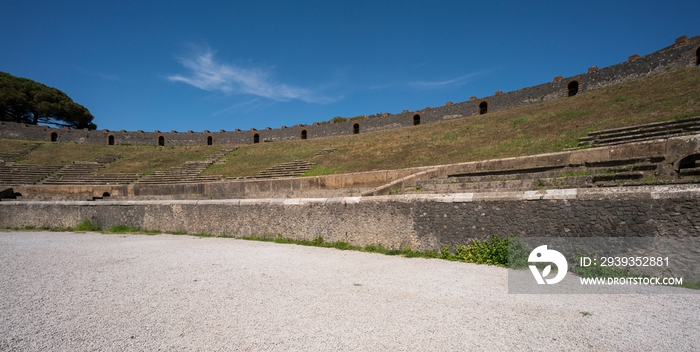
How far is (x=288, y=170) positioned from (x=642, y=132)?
62.1 feet

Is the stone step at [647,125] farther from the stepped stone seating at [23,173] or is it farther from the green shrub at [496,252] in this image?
the stepped stone seating at [23,173]

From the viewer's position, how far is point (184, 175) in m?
26.9

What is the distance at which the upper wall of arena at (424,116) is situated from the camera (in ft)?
67.1

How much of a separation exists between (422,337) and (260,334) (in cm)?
140

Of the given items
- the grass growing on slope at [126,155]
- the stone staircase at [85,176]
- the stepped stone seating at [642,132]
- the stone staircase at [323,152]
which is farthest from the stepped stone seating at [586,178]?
the grass growing on slope at [126,155]

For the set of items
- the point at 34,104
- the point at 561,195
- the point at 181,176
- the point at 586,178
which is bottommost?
the point at 561,195

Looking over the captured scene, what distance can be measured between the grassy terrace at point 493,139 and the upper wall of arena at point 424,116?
7.04 feet

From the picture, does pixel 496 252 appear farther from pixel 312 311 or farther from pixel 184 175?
pixel 184 175

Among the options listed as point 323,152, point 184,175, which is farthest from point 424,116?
point 184,175

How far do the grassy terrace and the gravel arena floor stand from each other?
9877mm

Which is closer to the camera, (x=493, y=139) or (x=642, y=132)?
(x=642, y=132)

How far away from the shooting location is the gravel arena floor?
279 centimetres

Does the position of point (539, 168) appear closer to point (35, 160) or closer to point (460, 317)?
point (460, 317)

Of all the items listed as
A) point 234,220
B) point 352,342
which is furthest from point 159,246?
point 352,342
